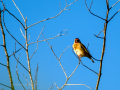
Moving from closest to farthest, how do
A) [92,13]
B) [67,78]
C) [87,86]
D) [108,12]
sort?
[108,12] → [92,13] → [87,86] → [67,78]

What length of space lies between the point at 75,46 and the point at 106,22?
5.12 m

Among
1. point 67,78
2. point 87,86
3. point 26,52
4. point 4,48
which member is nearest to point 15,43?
point 26,52

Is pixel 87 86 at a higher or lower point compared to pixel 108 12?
lower

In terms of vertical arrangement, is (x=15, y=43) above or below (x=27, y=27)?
below

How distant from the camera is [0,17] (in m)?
2.86

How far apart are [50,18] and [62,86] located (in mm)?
1659

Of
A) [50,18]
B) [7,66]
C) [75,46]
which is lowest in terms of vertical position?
[7,66]

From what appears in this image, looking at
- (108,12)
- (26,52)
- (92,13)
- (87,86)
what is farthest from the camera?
(87,86)

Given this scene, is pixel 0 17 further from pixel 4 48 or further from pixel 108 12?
pixel 108 12

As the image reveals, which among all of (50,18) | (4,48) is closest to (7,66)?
(4,48)

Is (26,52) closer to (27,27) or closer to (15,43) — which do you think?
(15,43)

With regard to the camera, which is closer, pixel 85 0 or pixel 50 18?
pixel 85 0

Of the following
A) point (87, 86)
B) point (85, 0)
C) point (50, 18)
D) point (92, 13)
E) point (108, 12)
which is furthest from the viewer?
point (87, 86)

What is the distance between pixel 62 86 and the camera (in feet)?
13.5
